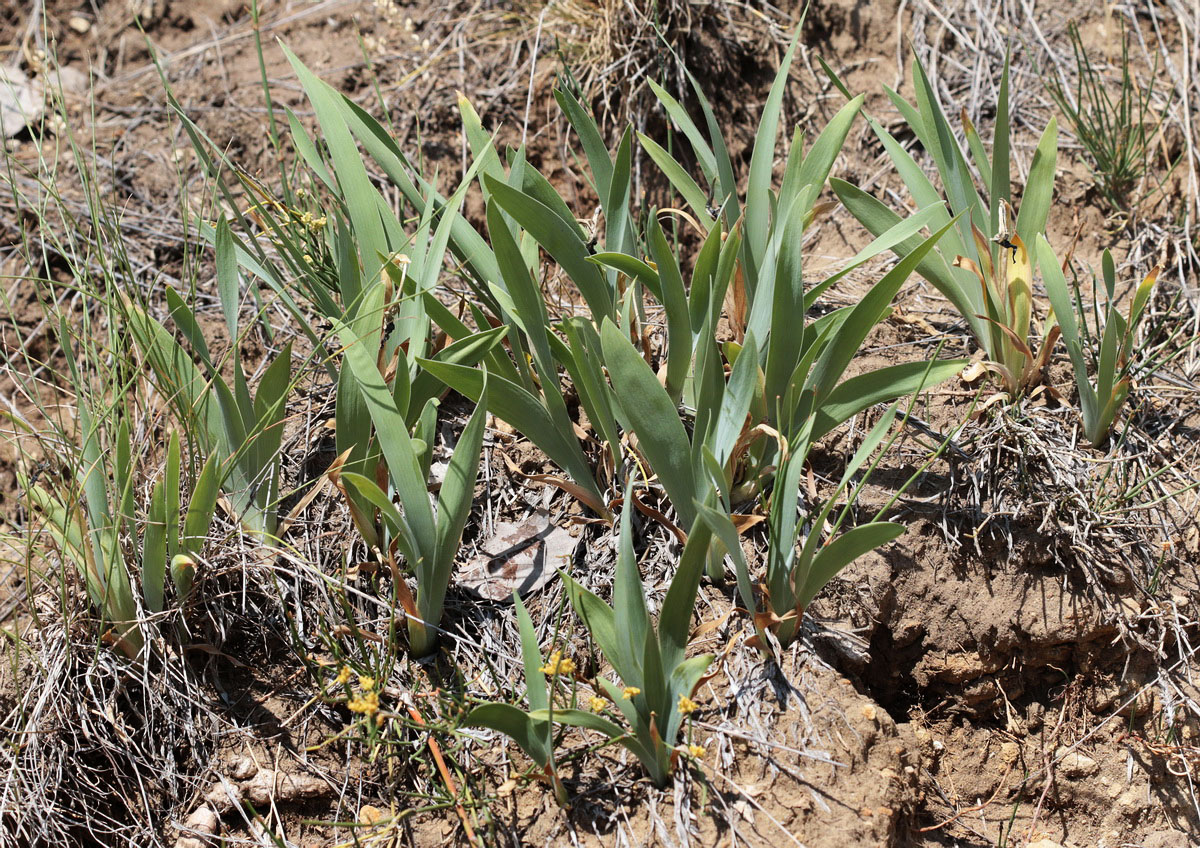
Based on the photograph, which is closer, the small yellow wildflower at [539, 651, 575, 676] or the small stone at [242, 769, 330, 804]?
the small yellow wildflower at [539, 651, 575, 676]

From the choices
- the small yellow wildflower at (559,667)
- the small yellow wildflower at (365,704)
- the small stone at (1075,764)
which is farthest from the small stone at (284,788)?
the small stone at (1075,764)

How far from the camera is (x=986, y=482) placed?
174 centimetres

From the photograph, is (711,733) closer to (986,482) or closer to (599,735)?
(599,735)

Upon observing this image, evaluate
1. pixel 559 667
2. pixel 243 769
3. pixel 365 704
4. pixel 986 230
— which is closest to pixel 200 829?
pixel 243 769

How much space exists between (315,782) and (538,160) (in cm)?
162

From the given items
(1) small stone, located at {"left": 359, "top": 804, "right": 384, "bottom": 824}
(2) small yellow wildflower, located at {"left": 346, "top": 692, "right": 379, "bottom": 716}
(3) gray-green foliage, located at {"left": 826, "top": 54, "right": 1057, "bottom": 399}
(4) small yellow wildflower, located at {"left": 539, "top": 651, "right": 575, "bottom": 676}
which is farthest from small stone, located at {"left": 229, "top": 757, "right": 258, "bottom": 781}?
(3) gray-green foliage, located at {"left": 826, "top": 54, "right": 1057, "bottom": 399}

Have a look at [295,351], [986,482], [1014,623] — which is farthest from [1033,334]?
[295,351]

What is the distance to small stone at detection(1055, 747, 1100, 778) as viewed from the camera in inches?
67.9

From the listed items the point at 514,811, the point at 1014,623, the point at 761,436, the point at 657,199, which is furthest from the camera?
the point at 657,199

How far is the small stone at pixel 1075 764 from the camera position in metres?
1.72

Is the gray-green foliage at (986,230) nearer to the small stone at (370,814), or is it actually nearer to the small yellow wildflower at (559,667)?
the small yellow wildflower at (559,667)

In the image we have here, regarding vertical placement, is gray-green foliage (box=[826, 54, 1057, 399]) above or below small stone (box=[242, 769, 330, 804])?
above

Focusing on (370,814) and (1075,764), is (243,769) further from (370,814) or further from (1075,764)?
(1075,764)

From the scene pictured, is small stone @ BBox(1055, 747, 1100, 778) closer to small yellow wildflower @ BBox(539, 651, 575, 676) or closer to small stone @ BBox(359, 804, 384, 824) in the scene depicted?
small yellow wildflower @ BBox(539, 651, 575, 676)
